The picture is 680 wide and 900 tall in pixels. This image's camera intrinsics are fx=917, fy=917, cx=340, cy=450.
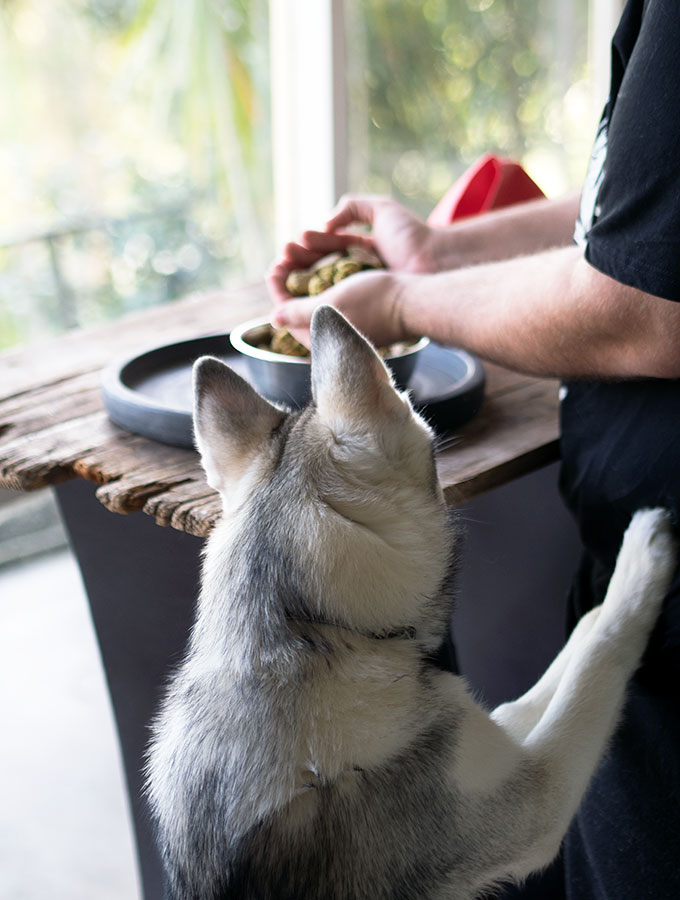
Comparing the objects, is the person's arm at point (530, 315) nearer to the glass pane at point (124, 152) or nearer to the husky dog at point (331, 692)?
Answer: the husky dog at point (331, 692)

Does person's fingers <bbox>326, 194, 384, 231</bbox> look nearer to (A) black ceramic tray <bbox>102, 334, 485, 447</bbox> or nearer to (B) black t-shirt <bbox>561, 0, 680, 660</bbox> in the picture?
(A) black ceramic tray <bbox>102, 334, 485, 447</bbox>

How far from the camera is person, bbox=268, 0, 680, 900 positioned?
932 millimetres

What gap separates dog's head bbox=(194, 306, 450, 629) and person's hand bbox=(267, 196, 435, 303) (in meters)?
0.47

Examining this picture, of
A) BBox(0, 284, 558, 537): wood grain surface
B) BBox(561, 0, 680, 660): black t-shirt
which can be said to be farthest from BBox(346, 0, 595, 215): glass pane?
BBox(561, 0, 680, 660): black t-shirt

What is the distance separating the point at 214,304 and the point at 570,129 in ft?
10.8

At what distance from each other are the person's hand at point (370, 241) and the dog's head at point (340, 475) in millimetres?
465

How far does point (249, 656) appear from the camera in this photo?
886 millimetres

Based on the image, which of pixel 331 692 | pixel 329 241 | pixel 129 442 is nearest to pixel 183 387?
pixel 129 442

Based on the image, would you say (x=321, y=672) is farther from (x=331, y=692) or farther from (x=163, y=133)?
(x=163, y=133)

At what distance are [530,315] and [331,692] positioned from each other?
1.71 feet

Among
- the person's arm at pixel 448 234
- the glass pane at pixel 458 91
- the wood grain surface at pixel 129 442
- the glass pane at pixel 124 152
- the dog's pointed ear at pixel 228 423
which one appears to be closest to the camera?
the dog's pointed ear at pixel 228 423

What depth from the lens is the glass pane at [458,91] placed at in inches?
134

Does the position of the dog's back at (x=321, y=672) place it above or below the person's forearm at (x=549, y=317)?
below

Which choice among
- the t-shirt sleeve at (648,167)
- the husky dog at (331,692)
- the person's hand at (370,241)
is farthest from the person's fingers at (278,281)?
the t-shirt sleeve at (648,167)
